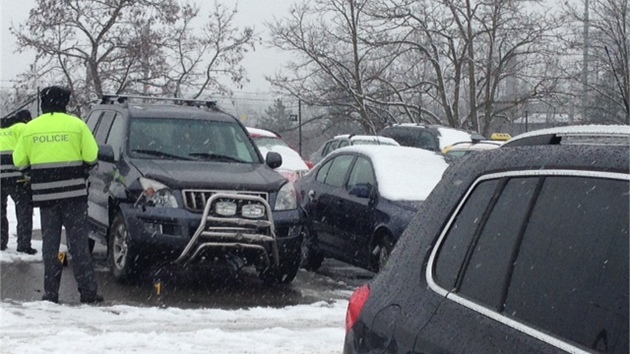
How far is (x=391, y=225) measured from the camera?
980cm

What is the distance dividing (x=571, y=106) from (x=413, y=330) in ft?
105

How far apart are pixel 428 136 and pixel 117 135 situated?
1404 cm

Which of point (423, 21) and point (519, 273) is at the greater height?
point (423, 21)

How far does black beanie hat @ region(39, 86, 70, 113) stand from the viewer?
888 cm

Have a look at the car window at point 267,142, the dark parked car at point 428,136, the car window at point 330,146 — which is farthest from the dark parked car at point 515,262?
the car window at point 330,146

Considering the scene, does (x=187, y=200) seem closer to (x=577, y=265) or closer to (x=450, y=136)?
(x=577, y=265)

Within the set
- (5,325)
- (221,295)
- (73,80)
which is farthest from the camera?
(73,80)

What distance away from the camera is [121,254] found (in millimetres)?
9750

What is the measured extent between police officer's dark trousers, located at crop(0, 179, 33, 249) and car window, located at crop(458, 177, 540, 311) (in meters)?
8.94

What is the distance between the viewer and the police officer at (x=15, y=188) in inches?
454

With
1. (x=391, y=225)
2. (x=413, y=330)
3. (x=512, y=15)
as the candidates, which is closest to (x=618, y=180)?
(x=413, y=330)

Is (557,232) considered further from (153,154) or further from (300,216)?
(153,154)

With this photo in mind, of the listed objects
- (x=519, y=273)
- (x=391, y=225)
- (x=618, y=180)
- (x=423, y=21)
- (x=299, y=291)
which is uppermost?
(x=423, y=21)

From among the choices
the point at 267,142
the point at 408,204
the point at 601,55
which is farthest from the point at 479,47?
the point at 408,204
